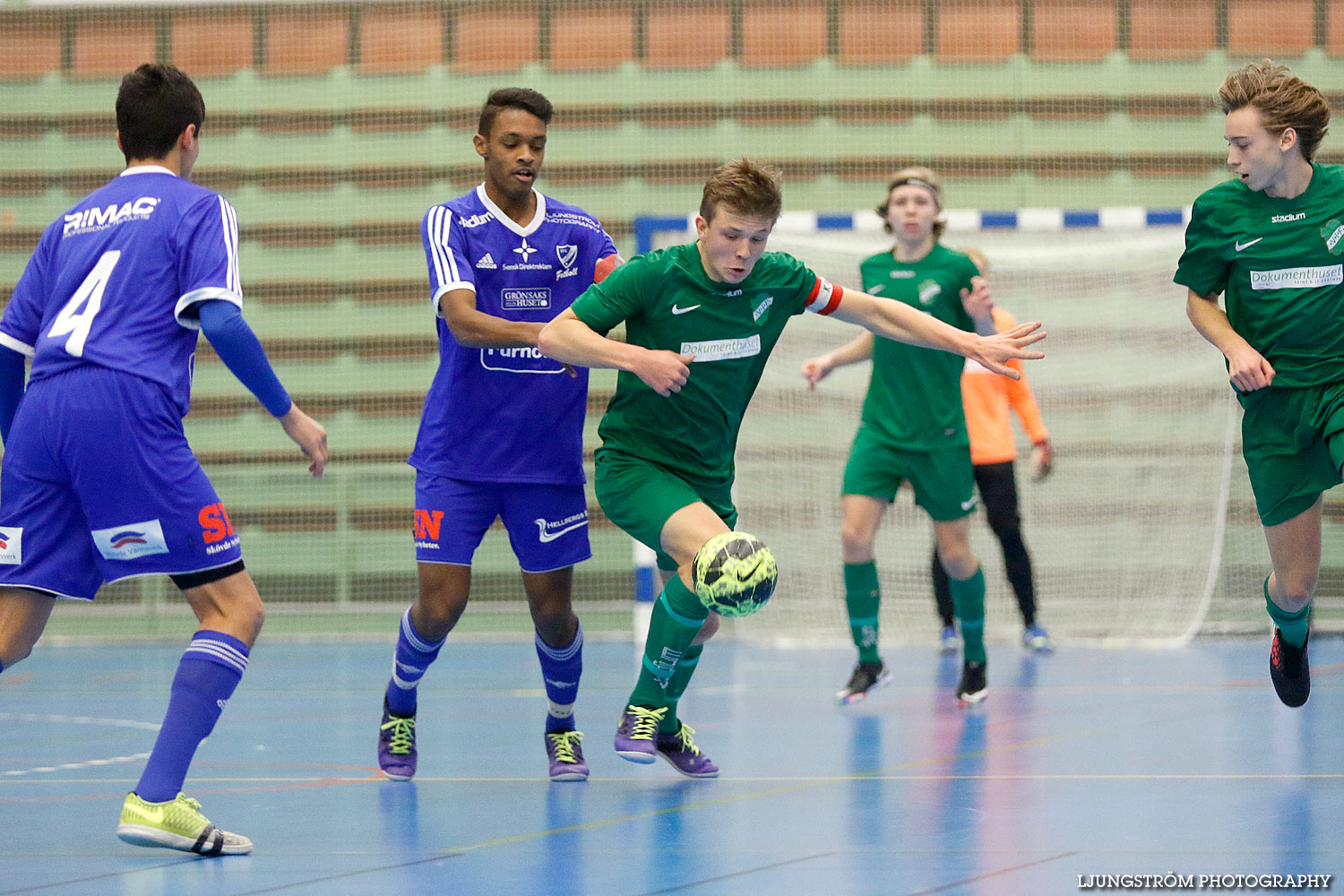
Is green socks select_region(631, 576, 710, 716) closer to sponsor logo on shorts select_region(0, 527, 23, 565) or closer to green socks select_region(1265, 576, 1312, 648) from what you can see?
→ sponsor logo on shorts select_region(0, 527, 23, 565)

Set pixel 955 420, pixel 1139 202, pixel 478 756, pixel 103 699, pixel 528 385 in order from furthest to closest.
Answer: pixel 1139 202, pixel 103 699, pixel 955 420, pixel 478 756, pixel 528 385

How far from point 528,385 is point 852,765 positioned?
1526 mm

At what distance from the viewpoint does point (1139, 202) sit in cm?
1055

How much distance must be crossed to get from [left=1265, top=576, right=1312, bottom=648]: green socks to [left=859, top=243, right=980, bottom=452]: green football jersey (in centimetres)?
174

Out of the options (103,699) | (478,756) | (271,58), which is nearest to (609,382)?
(271,58)

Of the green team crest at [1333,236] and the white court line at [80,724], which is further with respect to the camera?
the white court line at [80,724]

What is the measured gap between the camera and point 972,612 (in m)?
6.34

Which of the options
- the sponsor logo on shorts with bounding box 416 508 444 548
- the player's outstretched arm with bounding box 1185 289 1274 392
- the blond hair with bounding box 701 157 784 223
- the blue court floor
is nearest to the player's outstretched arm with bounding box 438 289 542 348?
the sponsor logo on shorts with bounding box 416 508 444 548

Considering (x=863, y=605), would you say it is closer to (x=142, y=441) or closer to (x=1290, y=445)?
(x=1290, y=445)

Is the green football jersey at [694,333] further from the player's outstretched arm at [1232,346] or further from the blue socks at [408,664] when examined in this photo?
the player's outstretched arm at [1232,346]

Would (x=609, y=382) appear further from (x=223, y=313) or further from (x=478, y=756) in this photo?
(x=223, y=313)

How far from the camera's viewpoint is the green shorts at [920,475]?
243 inches

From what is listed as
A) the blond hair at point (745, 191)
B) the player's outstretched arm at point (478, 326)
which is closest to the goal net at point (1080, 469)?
the player's outstretched arm at point (478, 326)

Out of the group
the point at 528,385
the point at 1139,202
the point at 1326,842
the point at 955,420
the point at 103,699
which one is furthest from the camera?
the point at 1139,202
